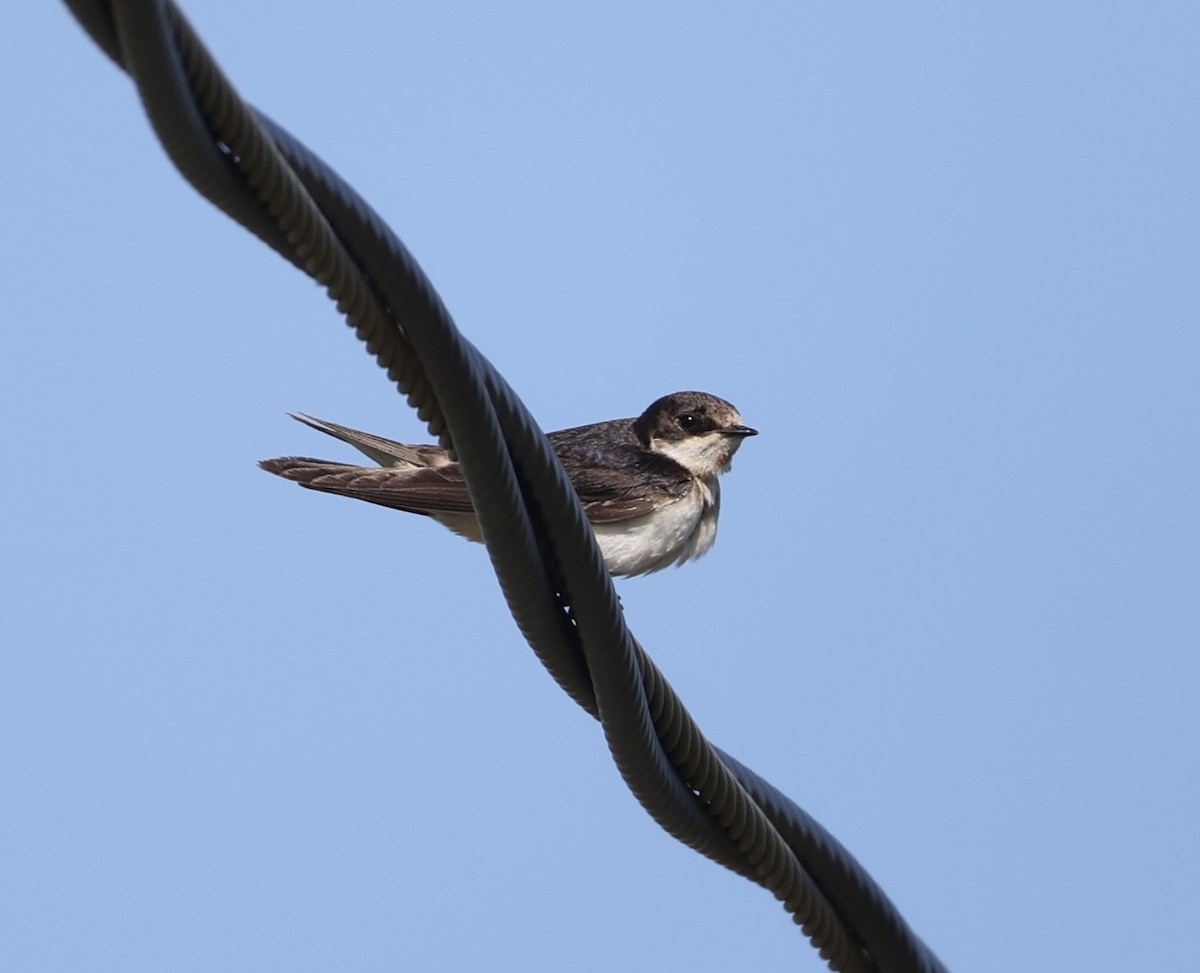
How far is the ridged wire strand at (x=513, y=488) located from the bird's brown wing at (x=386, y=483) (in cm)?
311

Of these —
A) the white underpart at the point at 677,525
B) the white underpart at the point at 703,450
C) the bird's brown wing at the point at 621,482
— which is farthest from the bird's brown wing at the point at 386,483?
the white underpart at the point at 703,450

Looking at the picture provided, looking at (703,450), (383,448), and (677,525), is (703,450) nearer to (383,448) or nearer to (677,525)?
(677,525)

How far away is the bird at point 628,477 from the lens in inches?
266

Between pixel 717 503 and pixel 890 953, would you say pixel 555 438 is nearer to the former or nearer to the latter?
pixel 717 503

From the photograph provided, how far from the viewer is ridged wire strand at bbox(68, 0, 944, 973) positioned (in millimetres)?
2324

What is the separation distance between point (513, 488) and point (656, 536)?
14.9 ft

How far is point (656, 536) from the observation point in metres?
7.57

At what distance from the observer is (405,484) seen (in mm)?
6742

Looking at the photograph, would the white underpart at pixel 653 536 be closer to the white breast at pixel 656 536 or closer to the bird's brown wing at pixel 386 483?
the white breast at pixel 656 536

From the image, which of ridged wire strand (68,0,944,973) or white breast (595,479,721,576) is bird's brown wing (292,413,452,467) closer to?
white breast (595,479,721,576)

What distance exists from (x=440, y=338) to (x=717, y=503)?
5237 millimetres

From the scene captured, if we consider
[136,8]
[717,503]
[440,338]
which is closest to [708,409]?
[717,503]

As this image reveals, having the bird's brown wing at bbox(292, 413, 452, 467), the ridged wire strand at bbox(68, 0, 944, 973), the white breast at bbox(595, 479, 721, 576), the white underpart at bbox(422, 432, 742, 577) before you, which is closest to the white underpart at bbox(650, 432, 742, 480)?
the white underpart at bbox(422, 432, 742, 577)

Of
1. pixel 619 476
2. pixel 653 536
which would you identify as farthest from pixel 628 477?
pixel 653 536
